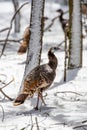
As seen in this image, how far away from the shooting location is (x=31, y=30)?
7344mm

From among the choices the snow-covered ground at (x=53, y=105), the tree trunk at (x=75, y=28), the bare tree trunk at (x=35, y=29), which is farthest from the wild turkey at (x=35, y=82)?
the tree trunk at (x=75, y=28)

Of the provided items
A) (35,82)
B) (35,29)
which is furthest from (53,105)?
Answer: (35,29)

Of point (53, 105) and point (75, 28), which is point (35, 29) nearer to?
point (53, 105)

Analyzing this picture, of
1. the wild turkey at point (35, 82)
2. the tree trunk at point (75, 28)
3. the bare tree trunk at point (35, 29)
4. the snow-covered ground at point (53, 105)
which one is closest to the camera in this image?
the snow-covered ground at point (53, 105)

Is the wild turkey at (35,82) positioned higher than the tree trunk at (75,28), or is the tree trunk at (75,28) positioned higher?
the tree trunk at (75,28)

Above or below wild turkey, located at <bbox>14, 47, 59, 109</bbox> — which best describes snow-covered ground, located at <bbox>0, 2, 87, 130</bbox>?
below

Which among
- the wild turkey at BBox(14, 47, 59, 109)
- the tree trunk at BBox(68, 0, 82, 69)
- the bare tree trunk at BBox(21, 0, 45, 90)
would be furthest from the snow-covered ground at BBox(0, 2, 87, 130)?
the bare tree trunk at BBox(21, 0, 45, 90)

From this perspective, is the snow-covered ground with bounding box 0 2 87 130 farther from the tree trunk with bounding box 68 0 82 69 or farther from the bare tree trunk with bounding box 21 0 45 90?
the bare tree trunk with bounding box 21 0 45 90

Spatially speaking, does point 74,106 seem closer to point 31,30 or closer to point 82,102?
point 82,102

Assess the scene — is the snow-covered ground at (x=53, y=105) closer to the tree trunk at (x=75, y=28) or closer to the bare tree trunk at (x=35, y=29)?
the tree trunk at (x=75, y=28)

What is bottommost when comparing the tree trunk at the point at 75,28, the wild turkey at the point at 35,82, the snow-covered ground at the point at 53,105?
the snow-covered ground at the point at 53,105

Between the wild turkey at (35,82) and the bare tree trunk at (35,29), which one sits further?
the bare tree trunk at (35,29)

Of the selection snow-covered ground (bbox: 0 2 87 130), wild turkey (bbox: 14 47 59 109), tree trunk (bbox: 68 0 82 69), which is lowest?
snow-covered ground (bbox: 0 2 87 130)

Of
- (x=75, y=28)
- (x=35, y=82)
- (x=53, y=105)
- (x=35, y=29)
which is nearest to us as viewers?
(x=35, y=82)
